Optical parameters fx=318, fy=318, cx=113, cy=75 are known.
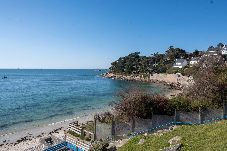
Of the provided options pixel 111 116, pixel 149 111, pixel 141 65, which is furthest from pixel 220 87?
pixel 141 65

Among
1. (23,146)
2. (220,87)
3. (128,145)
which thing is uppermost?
(220,87)

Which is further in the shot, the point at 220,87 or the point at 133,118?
the point at 220,87

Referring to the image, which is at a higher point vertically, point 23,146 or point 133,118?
point 133,118

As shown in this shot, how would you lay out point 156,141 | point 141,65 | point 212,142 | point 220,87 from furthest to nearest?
point 141,65 → point 220,87 → point 156,141 → point 212,142

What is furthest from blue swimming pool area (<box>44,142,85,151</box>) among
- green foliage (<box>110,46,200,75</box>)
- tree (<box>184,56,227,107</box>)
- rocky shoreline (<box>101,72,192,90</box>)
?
green foliage (<box>110,46,200,75</box>)

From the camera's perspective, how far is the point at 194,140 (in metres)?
16.0

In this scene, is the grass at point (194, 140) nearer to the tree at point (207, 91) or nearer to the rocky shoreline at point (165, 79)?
the tree at point (207, 91)

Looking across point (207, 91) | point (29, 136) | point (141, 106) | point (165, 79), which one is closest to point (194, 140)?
point (141, 106)

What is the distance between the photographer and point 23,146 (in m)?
30.0

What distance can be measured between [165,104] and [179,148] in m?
11.4

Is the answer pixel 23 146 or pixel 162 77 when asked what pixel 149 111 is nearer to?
pixel 23 146

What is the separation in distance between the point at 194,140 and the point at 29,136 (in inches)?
904

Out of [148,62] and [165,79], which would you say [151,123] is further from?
[148,62]

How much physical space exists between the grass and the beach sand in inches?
484
